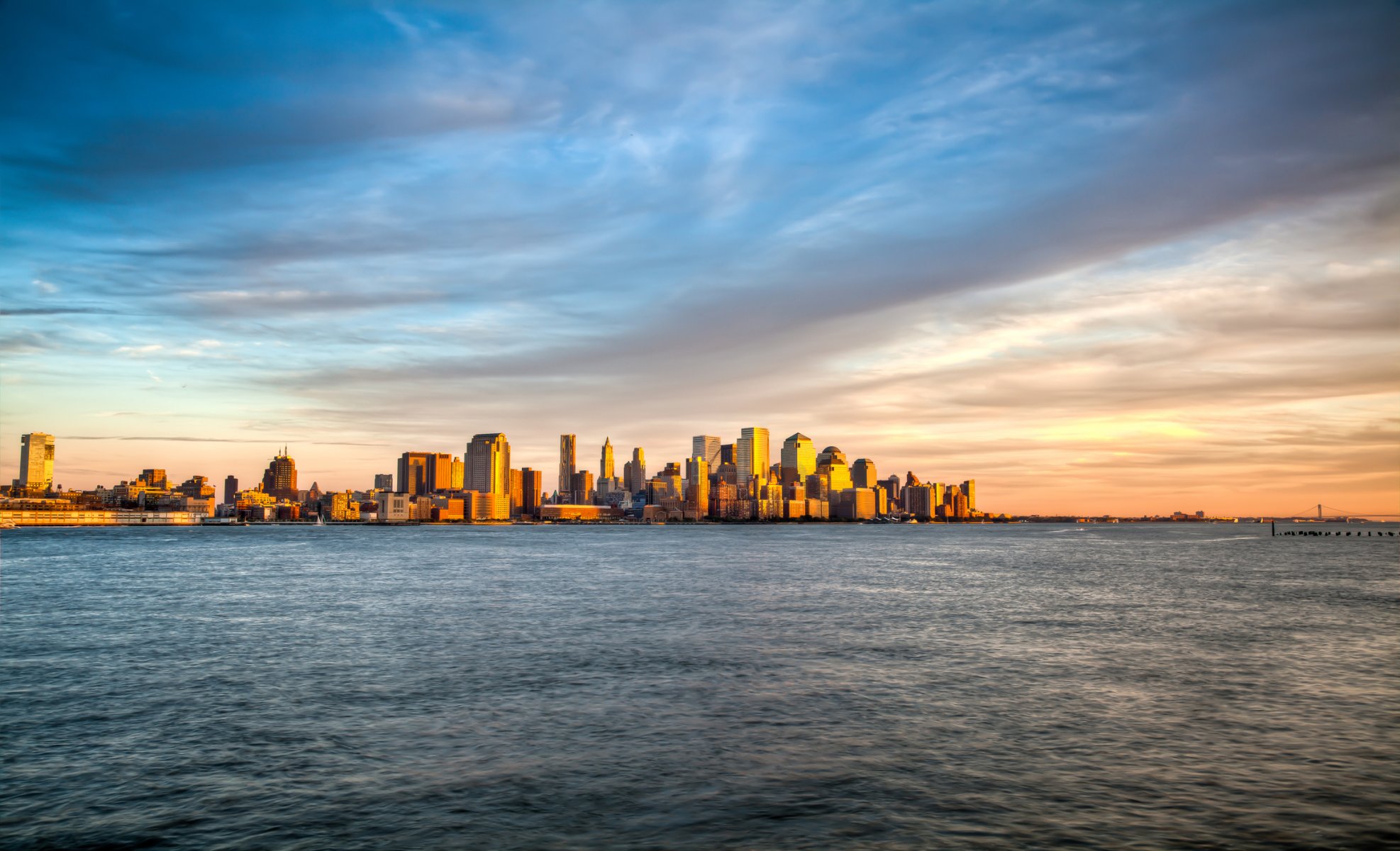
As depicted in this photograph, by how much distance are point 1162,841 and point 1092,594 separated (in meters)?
63.0

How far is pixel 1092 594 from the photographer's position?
7688cm

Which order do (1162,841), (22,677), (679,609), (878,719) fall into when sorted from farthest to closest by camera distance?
1. (679,609)
2. (22,677)
3. (878,719)
4. (1162,841)

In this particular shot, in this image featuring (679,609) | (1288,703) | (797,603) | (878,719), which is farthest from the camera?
(797,603)

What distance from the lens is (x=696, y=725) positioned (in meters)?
28.6

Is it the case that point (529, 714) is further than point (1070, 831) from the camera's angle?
Yes

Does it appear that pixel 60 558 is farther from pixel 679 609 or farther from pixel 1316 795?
pixel 1316 795

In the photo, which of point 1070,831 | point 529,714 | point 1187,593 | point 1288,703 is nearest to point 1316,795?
point 1070,831

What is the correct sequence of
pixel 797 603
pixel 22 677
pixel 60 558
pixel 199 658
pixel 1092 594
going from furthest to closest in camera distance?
pixel 60 558
pixel 1092 594
pixel 797 603
pixel 199 658
pixel 22 677

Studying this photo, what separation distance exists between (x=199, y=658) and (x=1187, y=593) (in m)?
77.0

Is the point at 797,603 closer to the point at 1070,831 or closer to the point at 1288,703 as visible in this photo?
the point at 1288,703

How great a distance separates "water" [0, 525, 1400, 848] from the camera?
20.1 metres

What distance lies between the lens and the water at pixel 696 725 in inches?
790

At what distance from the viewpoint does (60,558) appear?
13375 cm

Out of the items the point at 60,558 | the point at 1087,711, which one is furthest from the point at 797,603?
the point at 60,558
